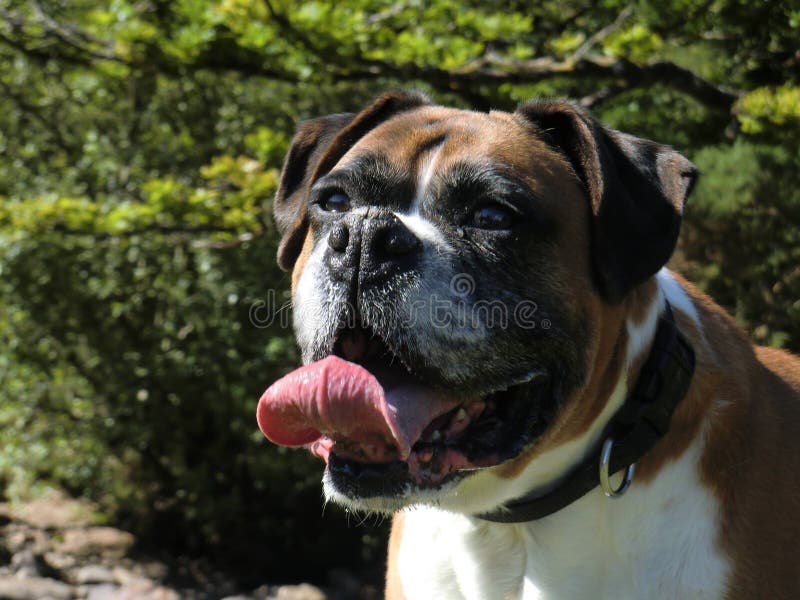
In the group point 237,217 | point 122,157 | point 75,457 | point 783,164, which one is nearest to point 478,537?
point 237,217

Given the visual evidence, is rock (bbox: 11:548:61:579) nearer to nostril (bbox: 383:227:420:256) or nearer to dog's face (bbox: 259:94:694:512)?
dog's face (bbox: 259:94:694:512)

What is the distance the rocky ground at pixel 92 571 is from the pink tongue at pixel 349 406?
318cm

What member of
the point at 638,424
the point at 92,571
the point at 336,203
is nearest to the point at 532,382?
the point at 638,424

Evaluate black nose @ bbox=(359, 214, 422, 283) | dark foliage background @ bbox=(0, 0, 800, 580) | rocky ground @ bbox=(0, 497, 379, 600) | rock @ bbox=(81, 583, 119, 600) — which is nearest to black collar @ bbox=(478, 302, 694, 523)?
black nose @ bbox=(359, 214, 422, 283)

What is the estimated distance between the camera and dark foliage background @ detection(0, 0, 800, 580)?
5.14 meters

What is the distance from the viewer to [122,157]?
6.50 metres

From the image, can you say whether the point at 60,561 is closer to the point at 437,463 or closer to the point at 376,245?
the point at 437,463

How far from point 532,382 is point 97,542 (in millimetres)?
4284

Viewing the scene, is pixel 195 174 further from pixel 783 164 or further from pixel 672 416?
pixel 672 416

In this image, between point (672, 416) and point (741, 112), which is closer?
point (672, 416)

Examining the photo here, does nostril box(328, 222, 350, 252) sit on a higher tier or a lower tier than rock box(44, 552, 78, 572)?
higher

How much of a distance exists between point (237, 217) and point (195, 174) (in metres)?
1.52

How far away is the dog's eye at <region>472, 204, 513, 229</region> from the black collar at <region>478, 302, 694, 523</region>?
542 millimetres

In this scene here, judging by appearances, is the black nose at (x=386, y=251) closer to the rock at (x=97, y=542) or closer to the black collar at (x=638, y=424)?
the black collar at (x=638, y=424)
